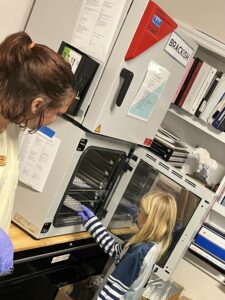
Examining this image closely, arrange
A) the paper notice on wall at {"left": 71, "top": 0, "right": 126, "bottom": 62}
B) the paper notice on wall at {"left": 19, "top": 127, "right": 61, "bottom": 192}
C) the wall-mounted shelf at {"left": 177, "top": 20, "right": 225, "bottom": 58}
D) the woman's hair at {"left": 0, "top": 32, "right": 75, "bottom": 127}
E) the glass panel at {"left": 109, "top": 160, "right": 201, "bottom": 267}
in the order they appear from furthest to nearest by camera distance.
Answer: the wall-mounted shelf at {"left": 177, "top": 20, "right": 225, "bottom": 58} → the glass panel at {"left": 109, "top": 160, "right": 201, "bottom": 267} → the paper notice on wall at {"left": 19, "top": 127, "right": 61, "bottom": 192} → the paper notice on wall at {"left": 71, "top": 0, "right": 126, "bottom": 62} → the woman's hair at {"left": 0, "top": 32, "right": 75, "bottom": 127}

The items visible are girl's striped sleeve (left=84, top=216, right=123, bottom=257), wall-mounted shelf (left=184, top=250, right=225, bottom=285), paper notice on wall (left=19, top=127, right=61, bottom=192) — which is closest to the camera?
paper notice on wall (left=19, top=127, right=61, bottom=192)

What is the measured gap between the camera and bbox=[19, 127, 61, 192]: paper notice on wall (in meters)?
1.74

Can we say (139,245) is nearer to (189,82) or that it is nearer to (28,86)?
(28,86)

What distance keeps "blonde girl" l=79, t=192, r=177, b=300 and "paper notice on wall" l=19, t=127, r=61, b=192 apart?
13.6 inches

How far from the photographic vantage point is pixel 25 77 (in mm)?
1093

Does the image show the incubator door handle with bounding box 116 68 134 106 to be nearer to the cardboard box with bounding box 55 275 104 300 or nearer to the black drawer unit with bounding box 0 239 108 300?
the black drawer unit with bounding box 0 239 108 300

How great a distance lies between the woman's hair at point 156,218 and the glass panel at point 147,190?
24 cm

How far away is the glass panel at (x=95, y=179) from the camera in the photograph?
2.02 meters

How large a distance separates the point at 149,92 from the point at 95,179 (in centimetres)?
58

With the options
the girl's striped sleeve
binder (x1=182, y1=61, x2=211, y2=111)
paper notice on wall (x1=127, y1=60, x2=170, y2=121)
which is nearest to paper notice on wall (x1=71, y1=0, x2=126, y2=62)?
paper notice on wall (x1=127, y1=60, x2=170, y2=121)

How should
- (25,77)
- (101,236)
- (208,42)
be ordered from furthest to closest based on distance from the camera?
(208,42) → (101,236) → (25,77)

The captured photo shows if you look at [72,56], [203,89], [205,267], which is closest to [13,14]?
[72,56]

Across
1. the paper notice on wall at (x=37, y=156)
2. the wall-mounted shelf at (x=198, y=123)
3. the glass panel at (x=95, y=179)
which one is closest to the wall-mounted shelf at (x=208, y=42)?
the wall-mounted shelf at (x=198, y=123)

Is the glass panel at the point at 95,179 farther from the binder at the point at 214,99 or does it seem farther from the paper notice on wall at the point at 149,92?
the binder at the point at 214,99
